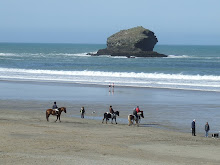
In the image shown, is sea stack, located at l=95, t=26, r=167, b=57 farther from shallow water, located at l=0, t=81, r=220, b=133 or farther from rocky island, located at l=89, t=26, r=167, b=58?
shallow water, located at l=0, t=81, r=220, b=133

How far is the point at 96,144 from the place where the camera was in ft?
72.8

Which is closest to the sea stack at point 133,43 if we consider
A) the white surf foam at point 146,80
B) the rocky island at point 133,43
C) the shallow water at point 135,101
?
the rocky island at point 133,43

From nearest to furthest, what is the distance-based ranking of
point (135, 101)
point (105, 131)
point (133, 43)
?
point (105, 131)
point (135, 101)
point (133, 43)

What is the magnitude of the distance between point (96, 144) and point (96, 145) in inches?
10.5

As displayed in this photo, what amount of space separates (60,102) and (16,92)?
29.5 feet

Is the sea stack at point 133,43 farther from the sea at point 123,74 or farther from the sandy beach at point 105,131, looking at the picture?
the sandy beach at point 105,131

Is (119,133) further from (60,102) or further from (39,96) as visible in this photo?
(39,96)

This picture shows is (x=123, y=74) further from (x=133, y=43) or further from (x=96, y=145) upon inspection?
(x=133, y=43)

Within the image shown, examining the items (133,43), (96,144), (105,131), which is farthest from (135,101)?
(133,43)

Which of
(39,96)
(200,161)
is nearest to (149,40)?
(39,96)

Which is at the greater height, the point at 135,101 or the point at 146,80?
the point at 146,80

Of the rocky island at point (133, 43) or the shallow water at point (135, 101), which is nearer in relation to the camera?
the shallow water at point (135, 101)

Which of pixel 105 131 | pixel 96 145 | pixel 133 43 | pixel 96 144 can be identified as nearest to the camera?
pixel 96 145

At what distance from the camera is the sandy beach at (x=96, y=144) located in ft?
63.2
